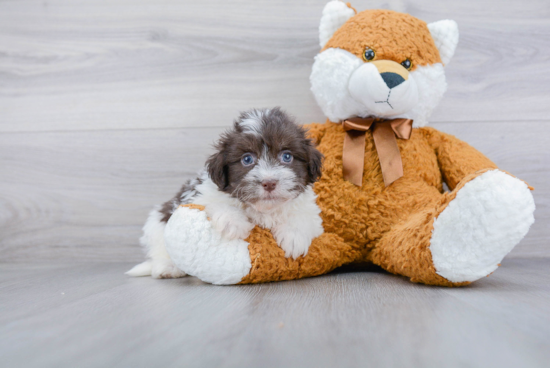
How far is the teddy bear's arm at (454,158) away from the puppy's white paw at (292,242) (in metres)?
0.62

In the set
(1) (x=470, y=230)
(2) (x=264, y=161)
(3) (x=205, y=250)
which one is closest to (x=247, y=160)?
(2) (x=264, y=161)

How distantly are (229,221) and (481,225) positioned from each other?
67 cm

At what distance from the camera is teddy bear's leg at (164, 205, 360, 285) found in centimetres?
116

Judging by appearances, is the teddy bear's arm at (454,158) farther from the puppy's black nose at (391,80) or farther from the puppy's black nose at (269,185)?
the puppy's black nose at (269,185)

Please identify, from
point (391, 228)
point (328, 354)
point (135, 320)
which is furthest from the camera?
point (391, 228)

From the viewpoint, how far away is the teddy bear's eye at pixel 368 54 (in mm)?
1354

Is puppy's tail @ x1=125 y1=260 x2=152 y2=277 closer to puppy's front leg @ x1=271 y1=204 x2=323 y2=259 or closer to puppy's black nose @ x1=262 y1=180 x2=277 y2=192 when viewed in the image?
puppy's front leg @ x1=271 y1=204 x2=323 y2=259

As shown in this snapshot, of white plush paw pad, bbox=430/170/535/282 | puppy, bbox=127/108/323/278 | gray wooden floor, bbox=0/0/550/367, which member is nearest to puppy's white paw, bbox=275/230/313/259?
puppy, bbox=127/108/323/278

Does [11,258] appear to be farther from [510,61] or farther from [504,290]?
[510,61]

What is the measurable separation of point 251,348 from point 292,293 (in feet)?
1.21

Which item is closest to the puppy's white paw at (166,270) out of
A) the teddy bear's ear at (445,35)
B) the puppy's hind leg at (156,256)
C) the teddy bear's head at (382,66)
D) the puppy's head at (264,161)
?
the puppy's hind leg at (156,256)

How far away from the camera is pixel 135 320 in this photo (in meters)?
0.90

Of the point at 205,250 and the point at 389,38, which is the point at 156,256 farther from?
the point at 389,38

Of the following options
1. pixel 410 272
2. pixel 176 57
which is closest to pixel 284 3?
pixel 176 57
